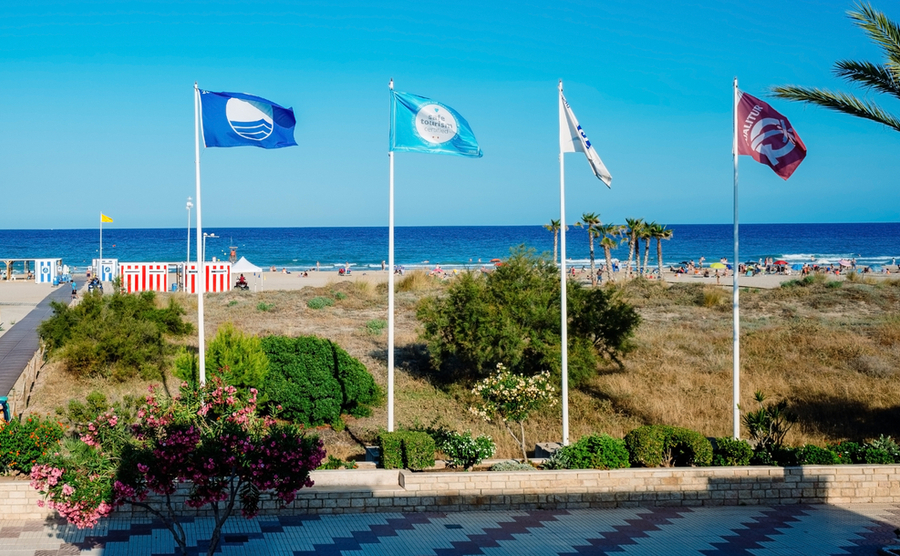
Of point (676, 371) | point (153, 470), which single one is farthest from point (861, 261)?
point (153, 470)

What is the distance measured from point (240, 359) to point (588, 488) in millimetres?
8311

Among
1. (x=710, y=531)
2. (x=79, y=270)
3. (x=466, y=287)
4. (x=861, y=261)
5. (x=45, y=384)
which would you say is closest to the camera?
(x=710, y=531)

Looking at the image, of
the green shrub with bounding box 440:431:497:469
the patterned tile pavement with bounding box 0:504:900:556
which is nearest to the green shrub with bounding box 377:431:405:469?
the green shrub with bounding box 440:431:497:469

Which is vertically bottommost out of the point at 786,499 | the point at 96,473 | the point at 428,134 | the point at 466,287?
the point at 786,499

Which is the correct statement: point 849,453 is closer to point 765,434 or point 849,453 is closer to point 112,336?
point 765,434

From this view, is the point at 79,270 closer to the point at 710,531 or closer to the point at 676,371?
the point at 676,371

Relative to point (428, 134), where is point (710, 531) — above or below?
below

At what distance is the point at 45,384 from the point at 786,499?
16935 millimetres

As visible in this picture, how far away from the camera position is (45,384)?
1997 centimetres

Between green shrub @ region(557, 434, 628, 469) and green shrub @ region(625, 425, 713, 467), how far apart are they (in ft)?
0.72

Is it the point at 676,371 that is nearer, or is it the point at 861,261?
the point at 676,371

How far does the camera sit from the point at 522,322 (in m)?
20.7

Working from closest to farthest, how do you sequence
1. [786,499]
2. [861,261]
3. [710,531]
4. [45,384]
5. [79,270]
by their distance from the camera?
1. [710,531]
2. [786,499]
3. [45,384]
4. [79,270]
5. [861,261]

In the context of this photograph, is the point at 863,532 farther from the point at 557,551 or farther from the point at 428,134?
the point at 428,134
